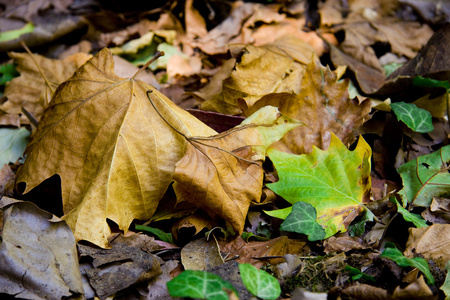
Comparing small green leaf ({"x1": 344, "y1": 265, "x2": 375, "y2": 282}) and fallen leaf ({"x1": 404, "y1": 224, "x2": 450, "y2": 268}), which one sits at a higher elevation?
fallen leaf ({"x1": 404, "y1": 224, "x2": 450, "y2": 268})

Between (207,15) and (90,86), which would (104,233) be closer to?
(90,86)

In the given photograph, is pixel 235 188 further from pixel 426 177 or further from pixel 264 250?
pixel 426 177

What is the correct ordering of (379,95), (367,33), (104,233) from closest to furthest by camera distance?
(104,233) < (379,95) < (367,33)

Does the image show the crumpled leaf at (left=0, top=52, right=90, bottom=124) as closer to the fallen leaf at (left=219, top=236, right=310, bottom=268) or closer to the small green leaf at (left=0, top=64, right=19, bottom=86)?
the small green leaf at (left=0, top=64, right=19, bottom=86)

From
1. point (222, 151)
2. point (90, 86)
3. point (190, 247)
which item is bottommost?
point (190, 247)

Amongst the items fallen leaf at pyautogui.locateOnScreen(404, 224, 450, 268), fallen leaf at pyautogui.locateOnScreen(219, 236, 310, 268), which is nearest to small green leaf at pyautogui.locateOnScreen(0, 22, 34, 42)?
fallen leaf at pyautogui.locateOnScreen(219, 236, 310, 268)

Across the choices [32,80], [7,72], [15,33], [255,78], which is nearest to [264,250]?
[255,78]

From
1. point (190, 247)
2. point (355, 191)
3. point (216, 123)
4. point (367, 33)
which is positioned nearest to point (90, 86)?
point (216, 123)
